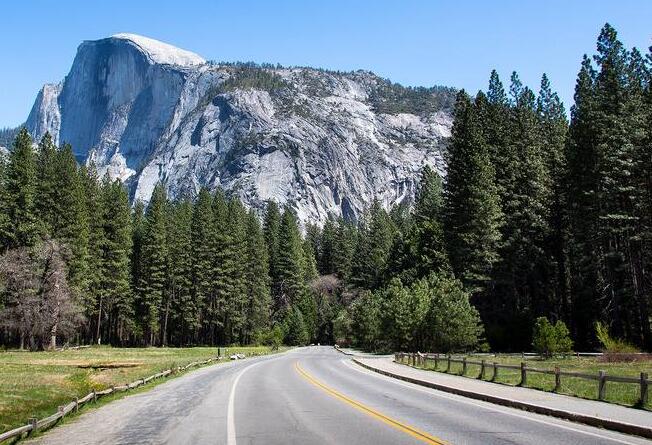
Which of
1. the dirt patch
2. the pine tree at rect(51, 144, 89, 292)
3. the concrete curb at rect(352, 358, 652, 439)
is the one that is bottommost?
the dirt patch

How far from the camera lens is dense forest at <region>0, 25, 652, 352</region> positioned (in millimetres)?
46250

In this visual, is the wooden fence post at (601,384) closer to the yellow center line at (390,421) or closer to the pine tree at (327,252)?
the yellow center line at (390,421)

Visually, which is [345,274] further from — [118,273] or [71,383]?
[71,383]

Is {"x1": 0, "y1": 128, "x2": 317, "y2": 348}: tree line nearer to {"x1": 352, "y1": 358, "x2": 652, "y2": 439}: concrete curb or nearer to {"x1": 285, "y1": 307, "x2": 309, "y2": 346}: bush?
{"x1": 285, "y1": 307, "x2": 309, "y2": 346}: bush

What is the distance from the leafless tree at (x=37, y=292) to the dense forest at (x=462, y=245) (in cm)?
15

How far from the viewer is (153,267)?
76.4 m

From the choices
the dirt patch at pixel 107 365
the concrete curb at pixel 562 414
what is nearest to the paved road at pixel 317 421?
the concrete curb at pixel 562 414

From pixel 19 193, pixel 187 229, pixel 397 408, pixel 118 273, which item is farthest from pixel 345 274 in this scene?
pixel 397 408

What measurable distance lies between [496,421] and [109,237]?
213 ft

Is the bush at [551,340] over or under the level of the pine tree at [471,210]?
under

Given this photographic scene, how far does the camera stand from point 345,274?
128125 mm

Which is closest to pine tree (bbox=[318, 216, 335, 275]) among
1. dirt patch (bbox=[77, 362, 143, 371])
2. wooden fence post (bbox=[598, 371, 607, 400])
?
dirt patch (bbox=[77, 362, 143, 371])

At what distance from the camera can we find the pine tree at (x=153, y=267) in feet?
249

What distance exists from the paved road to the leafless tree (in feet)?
109
